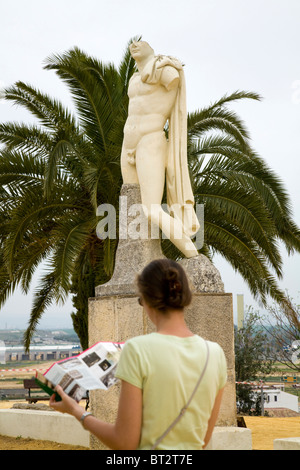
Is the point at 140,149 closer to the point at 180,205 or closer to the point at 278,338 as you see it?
the point at 180,205

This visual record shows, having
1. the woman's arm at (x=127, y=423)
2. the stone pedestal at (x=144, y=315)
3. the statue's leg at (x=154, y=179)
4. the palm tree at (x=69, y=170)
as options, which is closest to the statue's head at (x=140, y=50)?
the statue's leg at (x=154, y=179)

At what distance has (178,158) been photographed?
620 cm

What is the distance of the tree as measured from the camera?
44.6ft

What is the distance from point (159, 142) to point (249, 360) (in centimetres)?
974

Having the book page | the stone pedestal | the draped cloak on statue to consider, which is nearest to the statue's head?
the draped cloak on statue

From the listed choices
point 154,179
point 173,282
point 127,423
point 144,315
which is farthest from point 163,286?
point 154,179

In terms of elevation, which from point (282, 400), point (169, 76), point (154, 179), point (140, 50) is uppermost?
point (140, 50)

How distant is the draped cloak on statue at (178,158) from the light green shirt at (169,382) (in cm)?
409

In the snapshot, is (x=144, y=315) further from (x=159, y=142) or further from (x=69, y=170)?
(x=69, y=170)

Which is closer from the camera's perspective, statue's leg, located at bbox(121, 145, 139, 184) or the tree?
statue's leg, located at bbox(121, 145, 139, 184)

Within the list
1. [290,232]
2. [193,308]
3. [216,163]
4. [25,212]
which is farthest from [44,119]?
[193,308]

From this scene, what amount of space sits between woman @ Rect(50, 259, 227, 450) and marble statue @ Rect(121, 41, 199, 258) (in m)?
3.92

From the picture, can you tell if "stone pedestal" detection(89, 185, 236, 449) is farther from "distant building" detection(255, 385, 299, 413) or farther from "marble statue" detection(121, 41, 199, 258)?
"distant building" detection(255, 385, 299, 413)

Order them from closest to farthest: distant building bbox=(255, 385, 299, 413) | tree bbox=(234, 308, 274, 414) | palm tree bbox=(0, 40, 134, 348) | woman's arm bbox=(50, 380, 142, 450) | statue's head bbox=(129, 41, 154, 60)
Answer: woman's arm bbox=(50, 380, 142, 450), statue's head bbox=(129, 41, 154, 60), palm tree bbox=(0, 40, 134, 348), tree bbox=(234, 308, 274, 414), distant building bbox=(255, 385, 299, 413)
